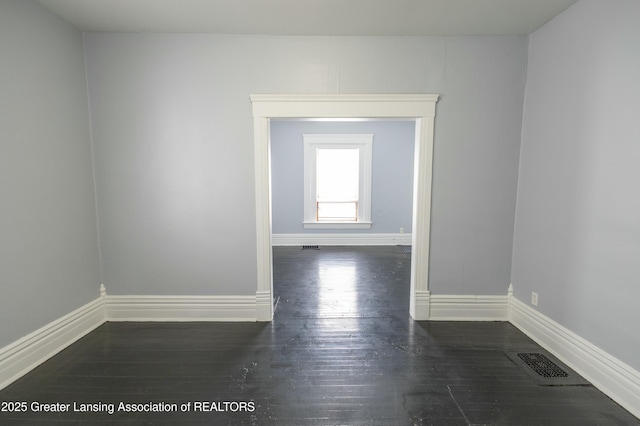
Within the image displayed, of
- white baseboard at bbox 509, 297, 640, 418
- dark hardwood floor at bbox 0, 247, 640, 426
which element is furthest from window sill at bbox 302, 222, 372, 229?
white baseboard at bbox 509, 297, 640, 418

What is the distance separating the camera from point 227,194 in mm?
2906

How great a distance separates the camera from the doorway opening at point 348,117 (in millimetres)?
2779

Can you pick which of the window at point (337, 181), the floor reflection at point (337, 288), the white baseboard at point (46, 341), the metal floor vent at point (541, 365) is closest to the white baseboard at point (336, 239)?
the window at point (337, 181)

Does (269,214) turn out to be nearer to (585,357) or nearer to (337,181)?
(585,357)

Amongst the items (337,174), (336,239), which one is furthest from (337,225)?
(337,174)

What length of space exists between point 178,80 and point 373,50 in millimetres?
1873

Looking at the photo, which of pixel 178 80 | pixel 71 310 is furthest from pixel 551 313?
pixel 71 310

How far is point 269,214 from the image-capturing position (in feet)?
9.71

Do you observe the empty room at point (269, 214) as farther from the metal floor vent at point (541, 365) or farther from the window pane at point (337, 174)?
the window pane at point (337, 174)

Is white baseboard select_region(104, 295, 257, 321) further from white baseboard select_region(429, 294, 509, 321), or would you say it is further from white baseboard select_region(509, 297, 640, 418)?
white baseboard select_region(509, 297, 640, 418)

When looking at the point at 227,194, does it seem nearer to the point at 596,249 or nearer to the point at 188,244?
the point at 188,244

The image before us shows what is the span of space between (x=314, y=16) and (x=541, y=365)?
3.33 meters

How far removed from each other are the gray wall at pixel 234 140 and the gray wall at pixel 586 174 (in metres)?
0.24

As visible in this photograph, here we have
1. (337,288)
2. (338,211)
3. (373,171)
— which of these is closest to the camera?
(337,288)
